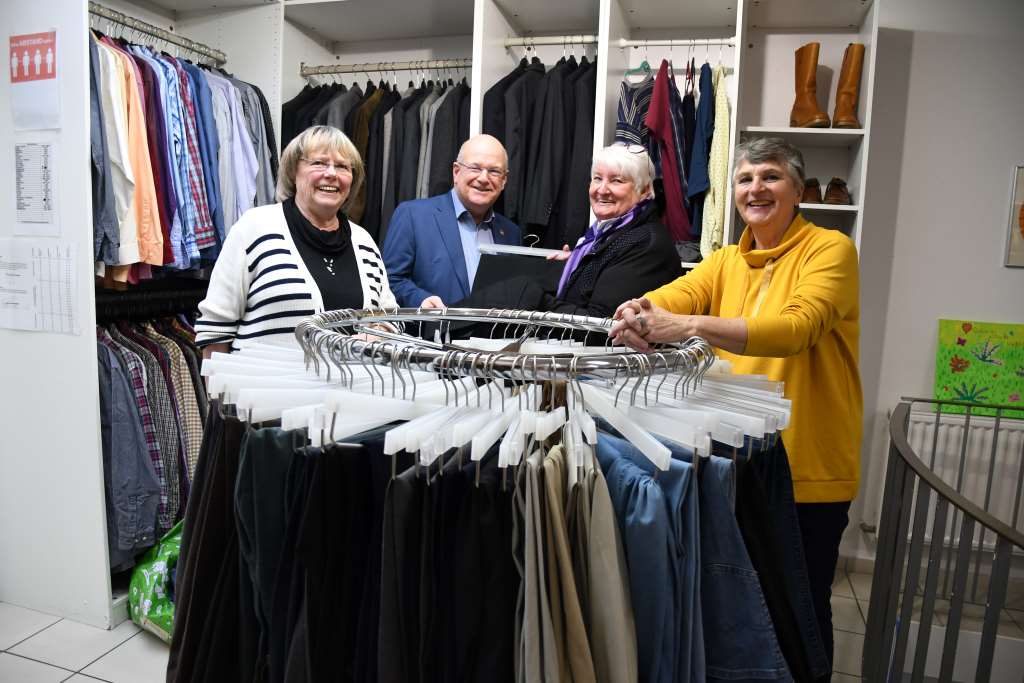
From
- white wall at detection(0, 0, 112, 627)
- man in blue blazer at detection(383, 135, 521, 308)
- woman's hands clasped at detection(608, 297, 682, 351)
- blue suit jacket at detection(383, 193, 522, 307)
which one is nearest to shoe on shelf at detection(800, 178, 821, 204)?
man in blue blazer at detection(383, 135, 521, 308)

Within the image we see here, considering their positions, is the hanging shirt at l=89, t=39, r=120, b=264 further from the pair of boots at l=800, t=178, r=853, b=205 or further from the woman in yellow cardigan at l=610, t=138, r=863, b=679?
the pair of boots at l=800, t=178, r=853, b=205

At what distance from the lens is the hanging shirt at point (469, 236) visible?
2730mm

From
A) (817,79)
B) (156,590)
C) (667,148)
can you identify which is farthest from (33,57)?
(817,79)

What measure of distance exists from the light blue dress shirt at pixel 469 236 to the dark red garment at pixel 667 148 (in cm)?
73

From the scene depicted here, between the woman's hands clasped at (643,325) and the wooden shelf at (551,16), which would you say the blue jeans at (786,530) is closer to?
the woman's hands clasped at (643,325)

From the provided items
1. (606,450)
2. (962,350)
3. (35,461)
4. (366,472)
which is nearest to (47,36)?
(35,461)

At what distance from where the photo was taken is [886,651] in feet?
5.30

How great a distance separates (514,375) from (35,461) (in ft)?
7.76

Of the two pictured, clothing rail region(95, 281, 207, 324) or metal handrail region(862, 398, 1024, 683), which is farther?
clothing rail region(95, 281, 207, 324)

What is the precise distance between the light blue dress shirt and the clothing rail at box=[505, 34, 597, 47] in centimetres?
90

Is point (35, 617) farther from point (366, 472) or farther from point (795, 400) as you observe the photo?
point (795, 400)

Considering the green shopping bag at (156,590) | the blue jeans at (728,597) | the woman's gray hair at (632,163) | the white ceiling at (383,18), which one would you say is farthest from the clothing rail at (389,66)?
the blue jeans at (728,597)

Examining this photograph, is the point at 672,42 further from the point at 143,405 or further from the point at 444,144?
the point at 143,405

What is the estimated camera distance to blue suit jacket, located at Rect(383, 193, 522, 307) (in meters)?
2.70
